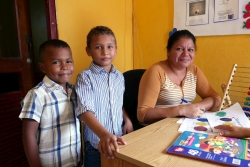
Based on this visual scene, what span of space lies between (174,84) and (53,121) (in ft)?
2.30

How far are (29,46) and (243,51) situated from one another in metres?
1.65

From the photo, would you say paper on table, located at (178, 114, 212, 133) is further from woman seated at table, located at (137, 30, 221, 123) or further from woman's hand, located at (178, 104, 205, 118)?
woman seated at table, located at (137, 30, 221, 123)

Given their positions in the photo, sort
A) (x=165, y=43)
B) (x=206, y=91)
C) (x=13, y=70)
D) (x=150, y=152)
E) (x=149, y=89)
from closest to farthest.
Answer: (x=150, y=152) < (x=149, y=89) < (x=206, y=91) < (x=13, y=70) < (x=165, y=43)

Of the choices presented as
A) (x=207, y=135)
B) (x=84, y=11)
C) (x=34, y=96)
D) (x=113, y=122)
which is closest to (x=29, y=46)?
(x=84, y=11)

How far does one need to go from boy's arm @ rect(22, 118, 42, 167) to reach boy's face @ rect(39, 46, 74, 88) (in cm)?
23

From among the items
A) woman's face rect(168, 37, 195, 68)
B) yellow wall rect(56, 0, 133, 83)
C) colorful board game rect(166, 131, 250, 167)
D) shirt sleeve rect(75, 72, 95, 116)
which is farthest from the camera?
yellow wall rect(56, 0, 133, 83)

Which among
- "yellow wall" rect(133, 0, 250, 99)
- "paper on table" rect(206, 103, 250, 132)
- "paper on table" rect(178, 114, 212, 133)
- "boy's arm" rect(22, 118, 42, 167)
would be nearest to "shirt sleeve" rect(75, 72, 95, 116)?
"boy's arm" rect(22, 118, 42, 167)

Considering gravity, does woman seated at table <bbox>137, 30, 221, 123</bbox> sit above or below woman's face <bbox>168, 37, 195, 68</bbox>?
below

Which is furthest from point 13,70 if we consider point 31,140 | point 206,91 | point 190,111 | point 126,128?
point 206,91

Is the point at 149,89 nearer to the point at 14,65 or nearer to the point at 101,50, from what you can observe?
the point at 101,50

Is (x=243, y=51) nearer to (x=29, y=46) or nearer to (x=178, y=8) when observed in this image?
(x=178, y=8)

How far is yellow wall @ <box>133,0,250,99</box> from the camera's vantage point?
155cm

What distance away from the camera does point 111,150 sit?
2.08 feet

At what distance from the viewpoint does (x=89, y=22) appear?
1726 millimetres
